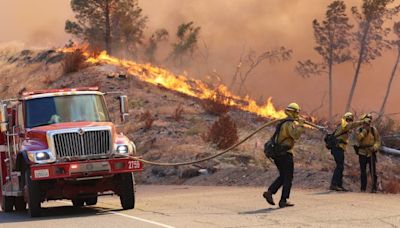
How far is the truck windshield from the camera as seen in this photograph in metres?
16.4

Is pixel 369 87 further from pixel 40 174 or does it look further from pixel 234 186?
pixel 40 174

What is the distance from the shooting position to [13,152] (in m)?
17.1

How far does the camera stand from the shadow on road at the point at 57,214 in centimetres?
1564

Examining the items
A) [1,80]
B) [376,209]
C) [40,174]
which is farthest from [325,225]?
[1,80]

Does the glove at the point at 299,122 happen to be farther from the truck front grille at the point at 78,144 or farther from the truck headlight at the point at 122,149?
the truck front grille at the point at 78,144

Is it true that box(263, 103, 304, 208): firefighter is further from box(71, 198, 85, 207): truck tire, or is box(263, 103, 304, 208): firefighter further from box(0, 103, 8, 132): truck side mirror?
box(0, 103, 8, 132): truck side mirror

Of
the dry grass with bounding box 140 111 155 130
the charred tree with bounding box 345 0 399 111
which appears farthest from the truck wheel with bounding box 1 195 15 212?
the charred tree with bounding box 345 0 399 111

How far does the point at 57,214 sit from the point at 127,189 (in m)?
1.54

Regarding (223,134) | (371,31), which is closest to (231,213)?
(223,134)

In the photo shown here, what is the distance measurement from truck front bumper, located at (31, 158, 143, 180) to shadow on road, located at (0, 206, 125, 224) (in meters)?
0.87

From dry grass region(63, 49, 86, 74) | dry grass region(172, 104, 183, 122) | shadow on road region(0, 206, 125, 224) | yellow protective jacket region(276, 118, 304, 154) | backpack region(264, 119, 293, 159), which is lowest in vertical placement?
shadow on road region(0, 206, 125, 224)

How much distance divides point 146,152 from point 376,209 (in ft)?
57.8

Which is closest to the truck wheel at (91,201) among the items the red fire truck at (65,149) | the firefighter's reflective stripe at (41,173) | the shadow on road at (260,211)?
the red fire truck at (65,149)

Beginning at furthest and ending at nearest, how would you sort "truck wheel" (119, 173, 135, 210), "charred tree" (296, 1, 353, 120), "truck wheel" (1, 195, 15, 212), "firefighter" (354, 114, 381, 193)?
1. "charred tree" (296, 1, 353, 120)
2. "firefighter" (354, 114, 381, 193)
3. "truck wheel" (1, 195, 15, 212)
4. "truck wheel" (119, 173, 135, 210)
